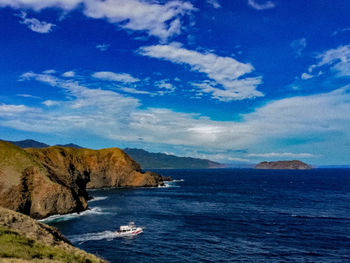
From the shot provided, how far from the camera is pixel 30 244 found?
27.7 m

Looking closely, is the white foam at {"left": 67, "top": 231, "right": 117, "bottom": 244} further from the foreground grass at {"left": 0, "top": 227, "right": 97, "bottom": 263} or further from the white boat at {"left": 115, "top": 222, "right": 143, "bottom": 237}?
the foreground grass at {"left": 0, "top": 227, "right": 97, "bottom": 263}

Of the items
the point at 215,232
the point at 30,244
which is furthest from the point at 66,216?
the point at 30,244

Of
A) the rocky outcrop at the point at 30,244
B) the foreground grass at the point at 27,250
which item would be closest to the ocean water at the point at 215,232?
the rocky outcrop at the point at 30,244

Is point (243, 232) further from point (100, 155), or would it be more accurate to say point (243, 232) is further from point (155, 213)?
point (100, 155)

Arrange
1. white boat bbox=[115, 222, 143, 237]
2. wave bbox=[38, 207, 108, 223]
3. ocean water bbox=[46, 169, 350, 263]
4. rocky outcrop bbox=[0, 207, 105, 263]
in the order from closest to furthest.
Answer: rocky outcrop bbox=[0, 207, 105, 263] → ocean water bbox=[46, 169, 350, 263] → white boat bbox=[115, 222, 143, 237] → wave bbox=[38, 207, 108, 223]

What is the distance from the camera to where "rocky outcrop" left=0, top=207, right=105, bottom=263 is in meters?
23.6

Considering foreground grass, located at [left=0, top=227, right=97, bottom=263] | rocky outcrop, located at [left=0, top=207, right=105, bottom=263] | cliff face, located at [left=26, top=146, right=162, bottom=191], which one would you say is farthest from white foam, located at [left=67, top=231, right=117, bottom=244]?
cliff face, located at [left=26, top=146, right=162, bottom=191]

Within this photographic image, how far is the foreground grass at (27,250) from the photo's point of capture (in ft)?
76.1

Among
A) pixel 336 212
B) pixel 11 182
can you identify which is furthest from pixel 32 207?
pixel 336 212

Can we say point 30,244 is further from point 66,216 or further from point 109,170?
point 109,170

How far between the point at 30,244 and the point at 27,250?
9.66ft

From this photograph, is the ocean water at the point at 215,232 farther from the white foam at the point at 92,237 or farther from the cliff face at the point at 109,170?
the cliff face at the point at 109,170


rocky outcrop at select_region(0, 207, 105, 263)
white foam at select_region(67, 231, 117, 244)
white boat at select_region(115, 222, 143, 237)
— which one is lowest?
white foam at select_region(67, 231, 117, 244)

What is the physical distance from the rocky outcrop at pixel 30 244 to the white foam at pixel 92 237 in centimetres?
1743
